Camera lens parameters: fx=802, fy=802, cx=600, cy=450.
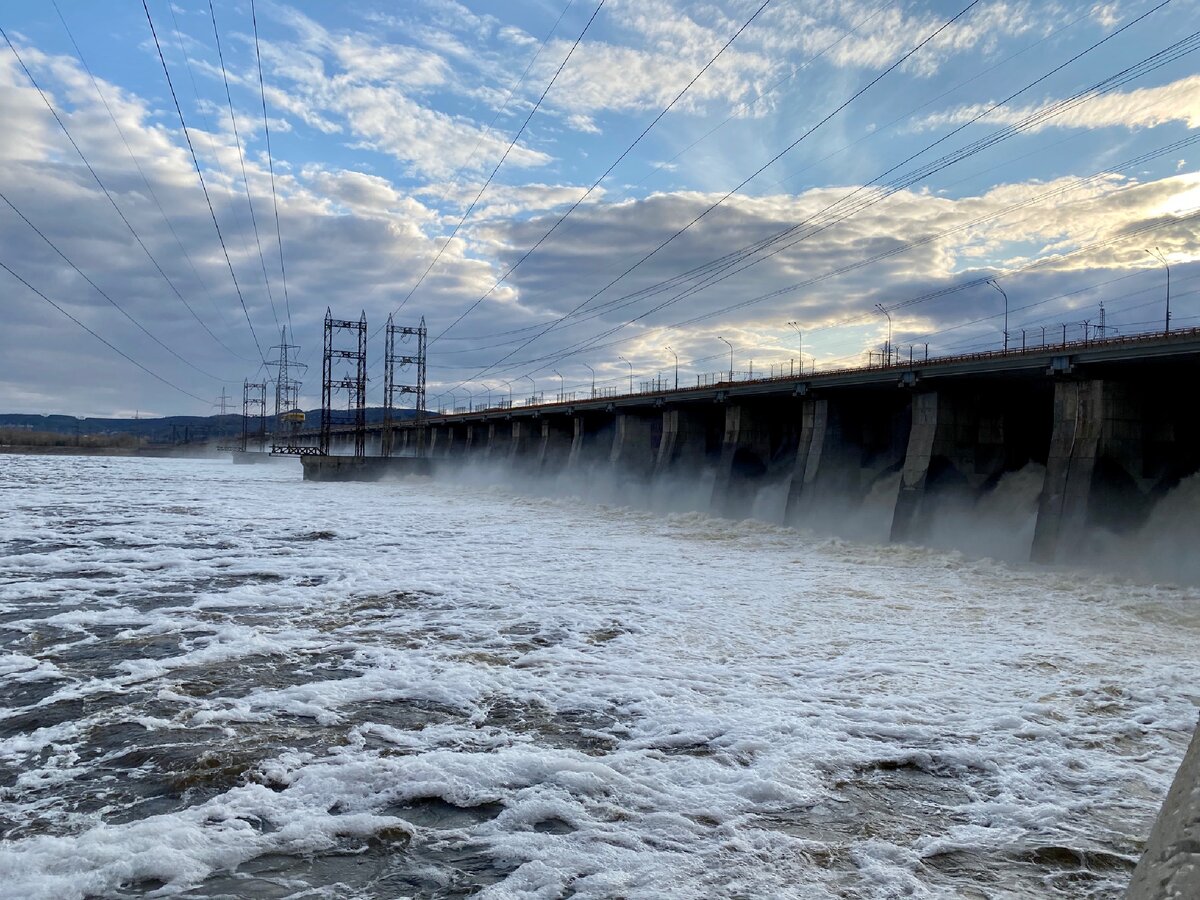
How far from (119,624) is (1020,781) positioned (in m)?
11.7

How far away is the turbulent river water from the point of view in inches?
196

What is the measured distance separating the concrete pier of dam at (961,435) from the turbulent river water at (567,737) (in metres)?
7.80

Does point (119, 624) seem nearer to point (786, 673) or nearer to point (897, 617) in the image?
point (786, 673)

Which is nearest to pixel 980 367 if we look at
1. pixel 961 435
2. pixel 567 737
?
pixel 961 435

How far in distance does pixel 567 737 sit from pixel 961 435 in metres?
A: 26.4

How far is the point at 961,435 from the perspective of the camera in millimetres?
29703

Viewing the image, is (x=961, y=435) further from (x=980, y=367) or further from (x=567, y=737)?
(x=567, y=737)

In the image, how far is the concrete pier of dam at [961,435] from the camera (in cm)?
2356

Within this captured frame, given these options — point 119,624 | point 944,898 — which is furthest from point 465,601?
point 944,898

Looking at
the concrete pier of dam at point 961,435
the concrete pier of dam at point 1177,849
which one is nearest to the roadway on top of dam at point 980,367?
the concrete pier of dam at point 961,435

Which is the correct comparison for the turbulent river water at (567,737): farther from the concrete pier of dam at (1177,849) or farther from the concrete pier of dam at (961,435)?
the concrete pier of dam at (961,435)

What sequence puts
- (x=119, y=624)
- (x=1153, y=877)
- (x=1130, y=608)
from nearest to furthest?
(x=1153, y=877), (x=119, y=624), (x=1130, y=608)

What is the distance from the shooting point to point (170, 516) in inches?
1235

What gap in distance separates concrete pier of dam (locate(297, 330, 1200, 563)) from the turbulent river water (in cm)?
780
